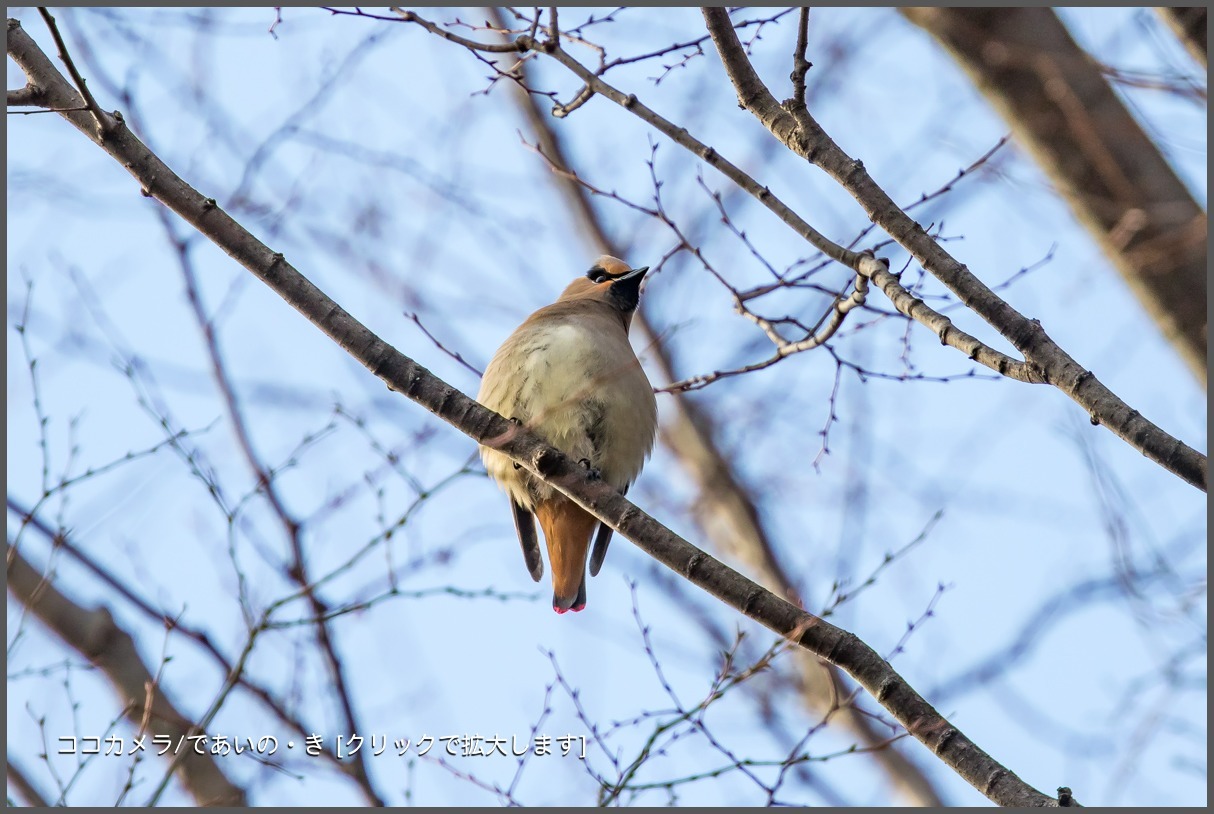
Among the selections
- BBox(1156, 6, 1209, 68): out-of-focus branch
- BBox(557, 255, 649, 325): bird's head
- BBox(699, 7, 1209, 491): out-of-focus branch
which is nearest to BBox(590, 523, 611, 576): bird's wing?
BBox(557, 255, 649, 325): bird's head

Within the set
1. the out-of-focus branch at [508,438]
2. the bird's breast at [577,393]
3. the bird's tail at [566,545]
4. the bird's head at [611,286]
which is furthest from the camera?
the bird's head at [611,286]

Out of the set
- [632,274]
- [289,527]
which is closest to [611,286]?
[632,274]

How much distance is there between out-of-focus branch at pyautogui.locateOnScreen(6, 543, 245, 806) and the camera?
4828 millimetres

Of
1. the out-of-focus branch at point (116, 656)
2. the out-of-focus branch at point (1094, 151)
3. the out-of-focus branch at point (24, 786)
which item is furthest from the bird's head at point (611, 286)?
the out-of-focus branch at point (24, 786)

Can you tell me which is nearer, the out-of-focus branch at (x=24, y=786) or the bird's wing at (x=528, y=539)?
the out-of-focus branch at (x=24, y=786)

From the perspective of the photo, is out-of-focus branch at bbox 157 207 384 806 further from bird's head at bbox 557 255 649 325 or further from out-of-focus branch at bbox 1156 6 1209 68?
out-of-focus branch at bbox 1156 6 1209 68

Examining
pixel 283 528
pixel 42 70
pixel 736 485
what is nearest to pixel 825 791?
pixel 736 485

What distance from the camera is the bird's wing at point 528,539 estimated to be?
5.48 metres

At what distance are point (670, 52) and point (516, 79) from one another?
1.71ft

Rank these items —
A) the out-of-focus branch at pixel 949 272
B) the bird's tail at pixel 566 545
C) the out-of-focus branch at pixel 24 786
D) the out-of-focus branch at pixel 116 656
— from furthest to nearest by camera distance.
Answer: the bird's tail at pixel 566 545 < the out-of-focus branch at pixel 116 656 < the out-of-focus branch at pixel 24 786 < the out-of-focus branch at pixel 949 272

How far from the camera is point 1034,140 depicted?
19.0ft

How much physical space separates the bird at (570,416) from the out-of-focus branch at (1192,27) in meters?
2.31

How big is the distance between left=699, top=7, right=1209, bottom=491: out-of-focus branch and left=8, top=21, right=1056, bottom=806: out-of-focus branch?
841 millimetres

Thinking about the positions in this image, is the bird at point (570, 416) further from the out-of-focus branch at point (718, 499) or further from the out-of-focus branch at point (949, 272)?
the out-of-focus branch at point (718, 499)
